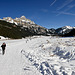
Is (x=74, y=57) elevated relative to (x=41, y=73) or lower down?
elevated

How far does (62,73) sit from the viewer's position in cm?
545

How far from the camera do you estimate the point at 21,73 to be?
6.20 meters

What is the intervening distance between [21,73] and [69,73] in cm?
286

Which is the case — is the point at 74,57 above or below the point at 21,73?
above

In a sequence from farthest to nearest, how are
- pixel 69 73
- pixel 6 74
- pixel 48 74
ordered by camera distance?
pixel 6 74 < pixel 48 74 < pixel 69 73

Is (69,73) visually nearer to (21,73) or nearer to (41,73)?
(41,73)

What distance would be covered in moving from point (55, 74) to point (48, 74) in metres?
0.39

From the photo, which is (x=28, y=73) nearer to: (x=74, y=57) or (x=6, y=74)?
(x=6, y=74)

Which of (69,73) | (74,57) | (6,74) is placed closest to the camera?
(69,73)

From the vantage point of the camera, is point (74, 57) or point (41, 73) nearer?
point (41, 73)

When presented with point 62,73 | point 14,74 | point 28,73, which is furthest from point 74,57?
point 14,74

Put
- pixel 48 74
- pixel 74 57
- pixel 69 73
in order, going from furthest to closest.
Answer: pixel 74 57 < pixel 48 74 < pixel 69 73

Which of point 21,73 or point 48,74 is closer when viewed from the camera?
point 48,74

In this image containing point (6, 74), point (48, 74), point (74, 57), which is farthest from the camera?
point (74, 57)
